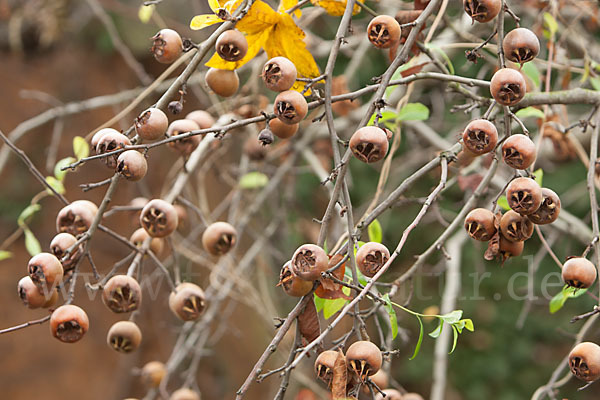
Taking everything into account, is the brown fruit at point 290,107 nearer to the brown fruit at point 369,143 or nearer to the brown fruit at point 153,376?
the brown fruit at point 369,143

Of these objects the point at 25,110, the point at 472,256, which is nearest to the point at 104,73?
the point at 25,110

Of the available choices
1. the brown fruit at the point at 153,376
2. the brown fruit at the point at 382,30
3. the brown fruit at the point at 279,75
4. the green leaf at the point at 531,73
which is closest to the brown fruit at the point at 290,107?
the brown fruit at the point at 279,75

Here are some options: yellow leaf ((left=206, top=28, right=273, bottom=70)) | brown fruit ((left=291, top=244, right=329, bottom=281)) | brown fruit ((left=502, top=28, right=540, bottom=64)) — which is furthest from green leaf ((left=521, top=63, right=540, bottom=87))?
brown fruit ((left=291, top=244, right=329, bottom=281))

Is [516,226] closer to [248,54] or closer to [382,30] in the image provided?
[382,30]

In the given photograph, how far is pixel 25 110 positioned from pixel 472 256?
222 centimetres

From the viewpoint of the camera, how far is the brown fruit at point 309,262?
64 cm

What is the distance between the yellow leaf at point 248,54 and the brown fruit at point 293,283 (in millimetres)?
279

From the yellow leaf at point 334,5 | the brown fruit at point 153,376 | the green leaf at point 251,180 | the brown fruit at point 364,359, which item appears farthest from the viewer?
the green leaf at point 251,180

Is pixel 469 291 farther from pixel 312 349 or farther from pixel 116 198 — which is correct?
pixel 312 349

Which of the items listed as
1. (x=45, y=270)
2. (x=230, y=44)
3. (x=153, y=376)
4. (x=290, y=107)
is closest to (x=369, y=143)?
(x=290, y=107)

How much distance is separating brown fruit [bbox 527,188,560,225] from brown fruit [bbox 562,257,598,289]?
0.06m

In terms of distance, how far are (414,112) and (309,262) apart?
448 mm

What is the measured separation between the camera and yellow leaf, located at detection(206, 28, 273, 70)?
31.3 inches

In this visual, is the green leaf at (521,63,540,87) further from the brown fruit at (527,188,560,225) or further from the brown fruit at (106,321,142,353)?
the brown fruit at (106,321,142,353)
